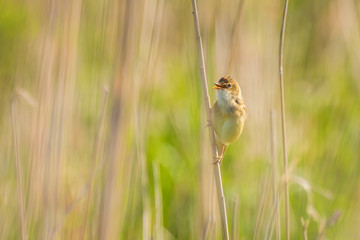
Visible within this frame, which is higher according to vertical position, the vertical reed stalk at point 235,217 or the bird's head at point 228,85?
the bird's head at point 228,85

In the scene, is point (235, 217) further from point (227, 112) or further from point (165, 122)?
point (165, 122)

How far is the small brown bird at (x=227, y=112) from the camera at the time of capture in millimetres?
1590

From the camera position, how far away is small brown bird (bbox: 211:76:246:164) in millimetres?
1590

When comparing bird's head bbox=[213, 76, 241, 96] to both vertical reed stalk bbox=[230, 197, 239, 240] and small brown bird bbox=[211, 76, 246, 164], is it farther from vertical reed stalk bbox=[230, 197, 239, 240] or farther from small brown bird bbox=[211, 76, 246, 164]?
vertical reed stalk bbox=[230, 197, 239, 240]

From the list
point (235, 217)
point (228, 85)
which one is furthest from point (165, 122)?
point (235, 217)

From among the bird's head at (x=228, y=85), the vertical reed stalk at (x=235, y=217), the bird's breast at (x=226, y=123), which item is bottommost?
the vertical reed stalk at (x=235, y=217)

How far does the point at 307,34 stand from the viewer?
3.63m

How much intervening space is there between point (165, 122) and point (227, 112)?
1.17 metres

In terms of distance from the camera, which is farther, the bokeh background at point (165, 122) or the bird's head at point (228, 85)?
the bird's head at point (228, 85)

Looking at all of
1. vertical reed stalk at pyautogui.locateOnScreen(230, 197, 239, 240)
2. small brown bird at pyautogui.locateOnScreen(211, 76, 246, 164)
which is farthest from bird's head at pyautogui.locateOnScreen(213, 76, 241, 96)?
vertical reed stalk at pyautogui.locateOnScreen(230, 197, 239, 240)

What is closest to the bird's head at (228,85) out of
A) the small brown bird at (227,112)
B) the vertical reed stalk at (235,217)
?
the small brown bird at (227,112)

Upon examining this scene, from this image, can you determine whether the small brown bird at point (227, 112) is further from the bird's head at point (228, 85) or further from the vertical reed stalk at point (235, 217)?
the vertical reed stalk at point (235, 217)

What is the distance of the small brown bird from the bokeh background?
0.06 meters

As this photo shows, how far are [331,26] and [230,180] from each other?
68.1 inches
